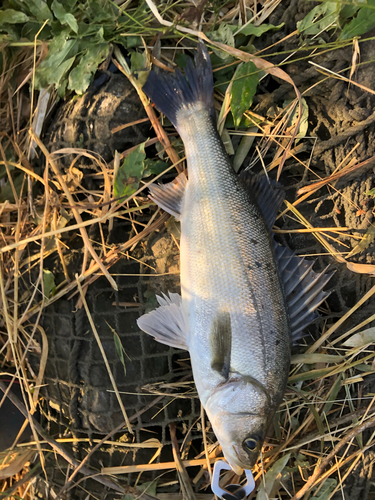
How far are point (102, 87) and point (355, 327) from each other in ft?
7.14

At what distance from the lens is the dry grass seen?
196 centimetres

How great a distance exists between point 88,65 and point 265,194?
1.32m

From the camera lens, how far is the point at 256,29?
1900 millimetres

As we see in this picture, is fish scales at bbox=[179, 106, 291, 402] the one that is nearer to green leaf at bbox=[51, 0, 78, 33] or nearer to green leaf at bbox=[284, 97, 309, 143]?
green leaf at bbox=[284, 97, 309, 143]

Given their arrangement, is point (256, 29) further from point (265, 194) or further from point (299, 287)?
point (299, 287)

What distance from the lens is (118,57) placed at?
78.1 inches

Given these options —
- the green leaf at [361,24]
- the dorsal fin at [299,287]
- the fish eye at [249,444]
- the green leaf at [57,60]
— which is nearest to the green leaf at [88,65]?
the green leaf at [57,60]

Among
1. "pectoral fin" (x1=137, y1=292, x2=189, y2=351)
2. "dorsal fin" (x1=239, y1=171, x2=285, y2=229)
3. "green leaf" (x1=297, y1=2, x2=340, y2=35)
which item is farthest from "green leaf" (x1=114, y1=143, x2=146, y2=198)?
"green leaf" (x1=297, y1=2, x2=340, y2=35)

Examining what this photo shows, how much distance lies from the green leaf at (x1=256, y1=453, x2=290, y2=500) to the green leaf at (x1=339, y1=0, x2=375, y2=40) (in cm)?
249

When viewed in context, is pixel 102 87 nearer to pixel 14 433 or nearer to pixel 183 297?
pixel 183 297

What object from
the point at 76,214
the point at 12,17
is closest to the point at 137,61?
the point at 12,17

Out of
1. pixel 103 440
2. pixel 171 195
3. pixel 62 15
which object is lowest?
pixel 103 440

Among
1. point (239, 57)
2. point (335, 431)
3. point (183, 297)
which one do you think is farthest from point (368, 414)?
point (239, 57)

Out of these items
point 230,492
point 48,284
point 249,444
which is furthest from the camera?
point 48,284
